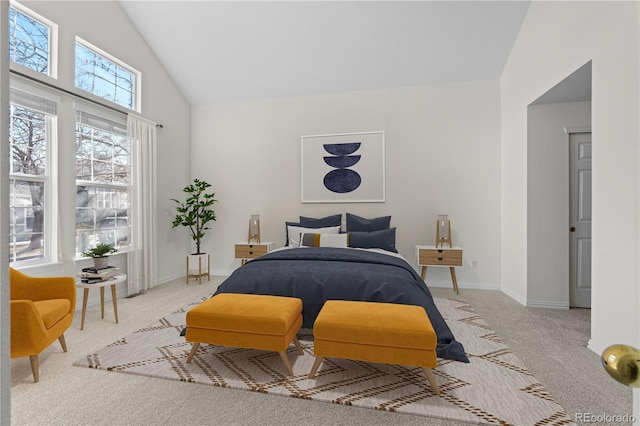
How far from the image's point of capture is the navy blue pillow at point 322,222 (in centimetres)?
441

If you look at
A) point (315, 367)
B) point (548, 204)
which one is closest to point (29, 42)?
point (315, 367)

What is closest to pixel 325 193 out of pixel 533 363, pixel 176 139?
pixel 176 139

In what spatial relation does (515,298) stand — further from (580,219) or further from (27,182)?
(27,182)

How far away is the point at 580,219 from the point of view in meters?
3.41

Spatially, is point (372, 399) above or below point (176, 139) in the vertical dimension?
below

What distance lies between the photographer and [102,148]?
3734 millimetres

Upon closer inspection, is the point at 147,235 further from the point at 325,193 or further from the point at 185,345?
the point at 325,193

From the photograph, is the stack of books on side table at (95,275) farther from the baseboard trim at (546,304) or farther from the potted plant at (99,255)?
the baseboard trim at (546,304)

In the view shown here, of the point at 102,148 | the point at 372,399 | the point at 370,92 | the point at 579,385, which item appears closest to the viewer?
the point at 372,399

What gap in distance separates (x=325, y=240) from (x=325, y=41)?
8.86ft

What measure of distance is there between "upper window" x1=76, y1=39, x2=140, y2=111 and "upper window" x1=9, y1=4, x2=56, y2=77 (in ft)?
1.03

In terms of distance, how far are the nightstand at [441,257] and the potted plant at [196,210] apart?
10.6ft

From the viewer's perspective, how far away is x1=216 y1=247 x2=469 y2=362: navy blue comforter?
92.0 inches

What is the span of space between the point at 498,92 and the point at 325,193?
2.89 metres
